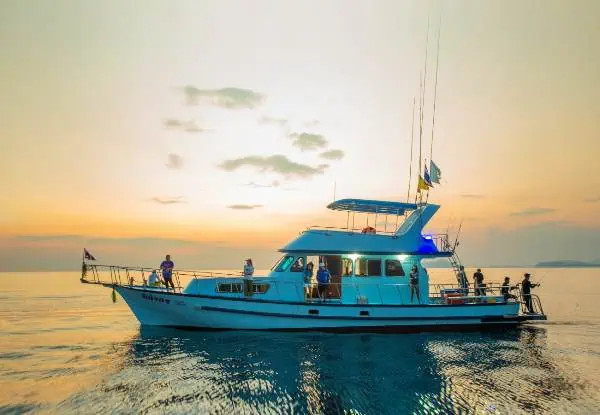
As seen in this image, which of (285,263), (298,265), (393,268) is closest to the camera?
(298,265)

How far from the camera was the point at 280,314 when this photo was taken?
17078mm

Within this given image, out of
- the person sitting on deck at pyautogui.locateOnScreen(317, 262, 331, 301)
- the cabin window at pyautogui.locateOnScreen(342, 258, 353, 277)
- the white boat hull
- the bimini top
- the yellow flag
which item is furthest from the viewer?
the yellow flag

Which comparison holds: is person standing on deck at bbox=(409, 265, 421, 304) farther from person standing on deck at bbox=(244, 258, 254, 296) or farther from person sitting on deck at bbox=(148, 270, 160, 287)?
person sitting on deck at bbox=(148, 270, 160, 287)

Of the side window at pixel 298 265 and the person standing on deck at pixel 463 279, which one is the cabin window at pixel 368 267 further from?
the person standing on deck at pixel 463 279

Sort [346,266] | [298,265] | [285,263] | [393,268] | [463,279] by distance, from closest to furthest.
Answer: [298,265] → [285,263] → [346,266] → [393,268] → [463,279]

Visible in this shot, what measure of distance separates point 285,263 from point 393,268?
464 cm

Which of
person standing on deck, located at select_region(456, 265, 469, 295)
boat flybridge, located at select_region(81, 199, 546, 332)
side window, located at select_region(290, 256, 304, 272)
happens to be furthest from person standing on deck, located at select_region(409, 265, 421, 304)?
side window, located at select_region(290, 256, 304, 272)

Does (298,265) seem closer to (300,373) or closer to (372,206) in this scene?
(372,206)

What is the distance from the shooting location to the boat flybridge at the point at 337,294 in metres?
17.2

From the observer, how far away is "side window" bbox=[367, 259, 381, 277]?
725 inches

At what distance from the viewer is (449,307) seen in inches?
711

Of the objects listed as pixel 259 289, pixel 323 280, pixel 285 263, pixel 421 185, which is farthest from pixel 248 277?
pixel 421 185

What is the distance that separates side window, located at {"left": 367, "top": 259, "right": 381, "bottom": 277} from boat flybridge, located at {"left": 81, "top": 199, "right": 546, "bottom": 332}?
4 cm

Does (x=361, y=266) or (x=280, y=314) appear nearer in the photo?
(x=280, y=314)
